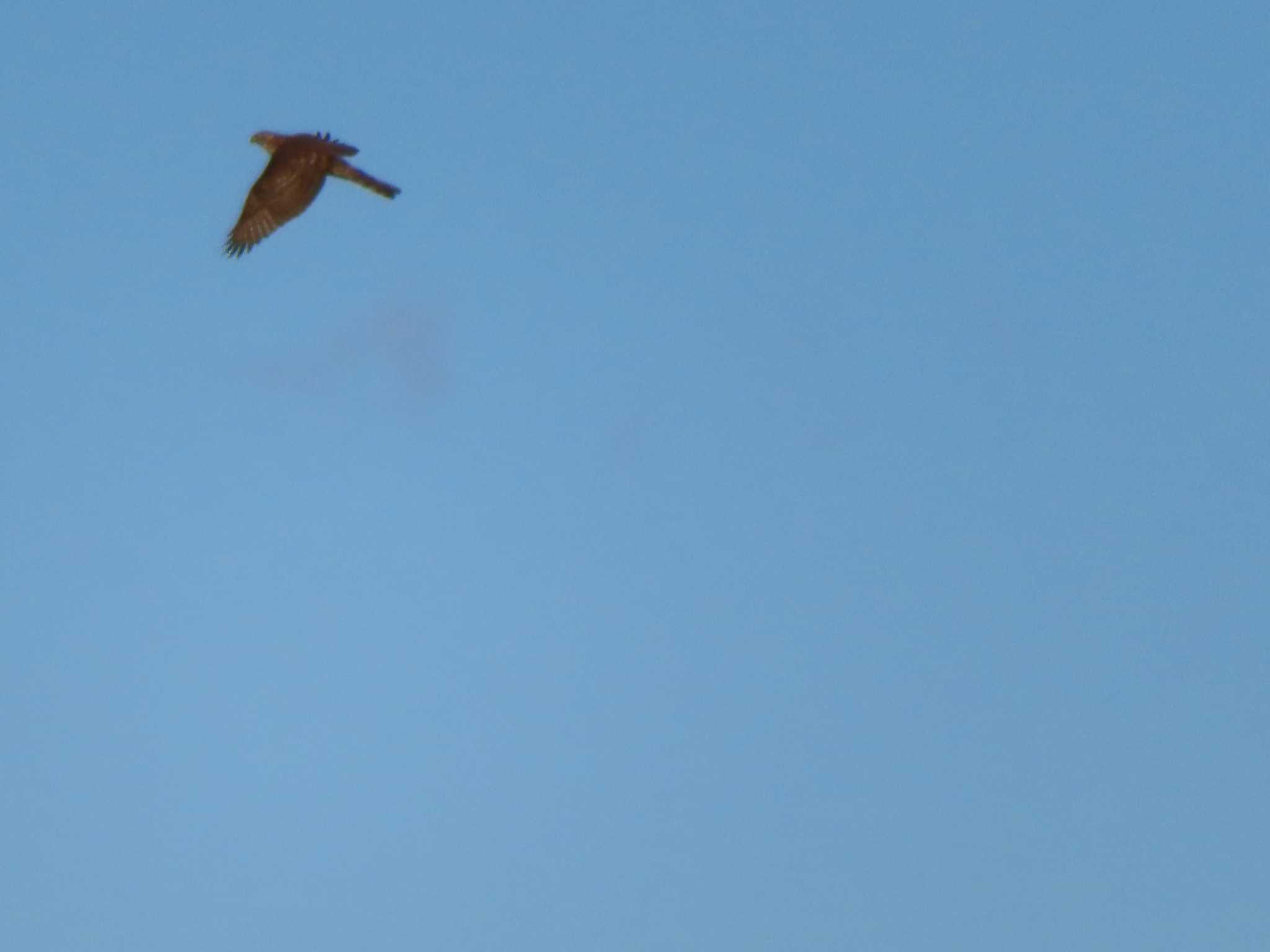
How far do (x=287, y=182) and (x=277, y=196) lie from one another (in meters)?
0.55

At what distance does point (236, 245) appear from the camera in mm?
55281

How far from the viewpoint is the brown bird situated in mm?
53250

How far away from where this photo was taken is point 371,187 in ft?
174

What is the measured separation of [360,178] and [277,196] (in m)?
1.94

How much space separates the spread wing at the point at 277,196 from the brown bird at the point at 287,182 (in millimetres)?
10

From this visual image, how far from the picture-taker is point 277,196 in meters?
54.5

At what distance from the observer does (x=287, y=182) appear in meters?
54.0

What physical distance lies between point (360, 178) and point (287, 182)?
1486mm

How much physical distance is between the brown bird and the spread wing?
0.01m

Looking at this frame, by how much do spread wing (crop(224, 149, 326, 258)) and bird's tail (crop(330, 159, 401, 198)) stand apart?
0.24 meters

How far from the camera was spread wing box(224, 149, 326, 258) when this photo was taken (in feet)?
176

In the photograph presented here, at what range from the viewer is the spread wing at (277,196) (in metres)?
53.6

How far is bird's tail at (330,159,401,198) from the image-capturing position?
53031 millimetres

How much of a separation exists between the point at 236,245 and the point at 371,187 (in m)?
3.37
